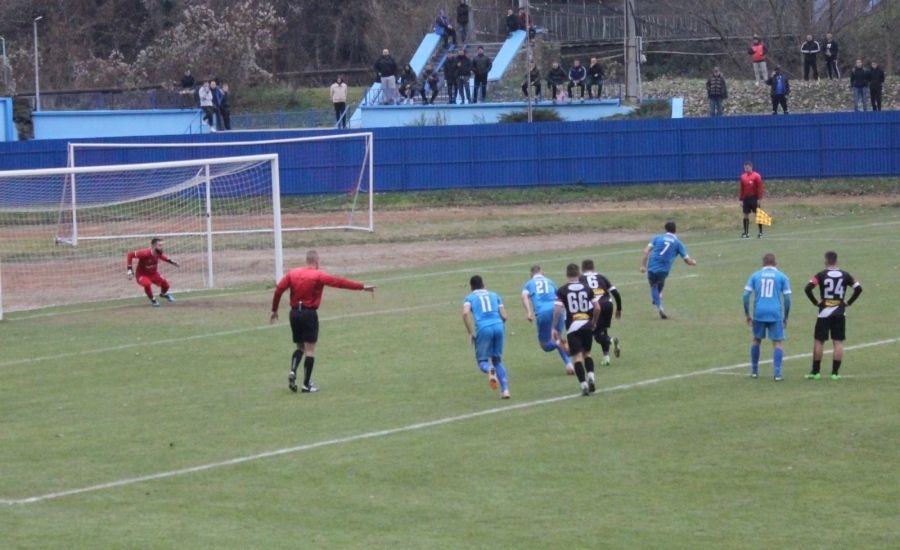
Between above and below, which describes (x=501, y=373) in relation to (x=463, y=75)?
below

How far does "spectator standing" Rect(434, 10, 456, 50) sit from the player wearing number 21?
4366 centimetres

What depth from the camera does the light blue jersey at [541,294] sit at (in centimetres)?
1773

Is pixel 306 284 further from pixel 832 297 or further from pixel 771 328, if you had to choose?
pixel 832 297

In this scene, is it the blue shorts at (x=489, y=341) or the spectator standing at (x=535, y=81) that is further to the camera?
the spectator standing at (x=535, y=81)

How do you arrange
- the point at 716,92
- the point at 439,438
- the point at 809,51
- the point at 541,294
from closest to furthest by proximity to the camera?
the point at 439,438, the point at 541,294, the point at 716,92, the point at 809,51

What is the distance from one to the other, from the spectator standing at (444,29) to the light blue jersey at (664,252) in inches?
1502

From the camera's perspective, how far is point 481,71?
5253 cm

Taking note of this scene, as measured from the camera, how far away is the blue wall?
46.2 m

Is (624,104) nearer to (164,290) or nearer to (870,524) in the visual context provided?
(164,290)

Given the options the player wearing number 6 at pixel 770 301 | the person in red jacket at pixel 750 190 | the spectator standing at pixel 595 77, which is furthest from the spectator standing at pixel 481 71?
the player wearing number 6 at pixel 770 301

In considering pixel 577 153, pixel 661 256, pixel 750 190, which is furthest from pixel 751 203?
pixel 577 153

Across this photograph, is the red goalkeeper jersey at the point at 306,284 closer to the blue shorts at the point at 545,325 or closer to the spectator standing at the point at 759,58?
the blue shorts at the point at 545,325

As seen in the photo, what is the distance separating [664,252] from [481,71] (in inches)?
1254

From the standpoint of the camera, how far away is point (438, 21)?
5875 cm
